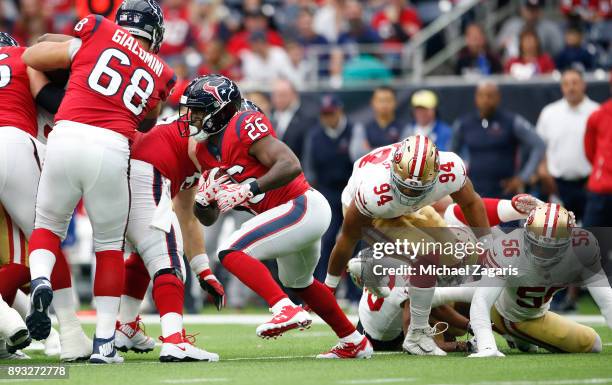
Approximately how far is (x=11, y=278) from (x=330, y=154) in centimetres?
559

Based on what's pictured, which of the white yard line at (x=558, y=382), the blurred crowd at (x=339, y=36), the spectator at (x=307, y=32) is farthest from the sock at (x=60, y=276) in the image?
the spectator at (x=307, y=32)

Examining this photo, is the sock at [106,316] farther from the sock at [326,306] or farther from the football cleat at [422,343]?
the football cleat at [422,343]

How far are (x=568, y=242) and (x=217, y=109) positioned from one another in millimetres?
2211

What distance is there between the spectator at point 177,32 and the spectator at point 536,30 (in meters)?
4.51

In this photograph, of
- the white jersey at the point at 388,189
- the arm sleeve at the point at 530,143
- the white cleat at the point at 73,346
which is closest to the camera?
the white cleat at the point at 73,346

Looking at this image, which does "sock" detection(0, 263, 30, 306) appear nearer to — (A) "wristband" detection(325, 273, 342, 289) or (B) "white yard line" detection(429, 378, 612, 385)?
(A) "wristband" detection(325, 273, 342, 289)

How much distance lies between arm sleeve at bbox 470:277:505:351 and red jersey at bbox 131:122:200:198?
186cm

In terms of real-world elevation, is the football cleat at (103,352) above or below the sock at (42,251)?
below

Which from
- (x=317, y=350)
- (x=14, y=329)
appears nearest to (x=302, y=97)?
(x=317, y=350)

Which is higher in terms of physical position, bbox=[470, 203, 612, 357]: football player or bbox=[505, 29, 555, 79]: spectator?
bbox=[505, 29, 555, 79]: spectator

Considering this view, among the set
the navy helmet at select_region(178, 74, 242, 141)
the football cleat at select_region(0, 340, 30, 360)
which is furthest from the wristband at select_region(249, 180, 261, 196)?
the football cleat at select_region(0, 340, 30, 360)

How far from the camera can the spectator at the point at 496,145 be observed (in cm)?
1123

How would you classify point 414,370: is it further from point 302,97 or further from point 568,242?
point 302,97

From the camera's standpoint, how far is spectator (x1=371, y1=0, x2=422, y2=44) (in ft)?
47.1
